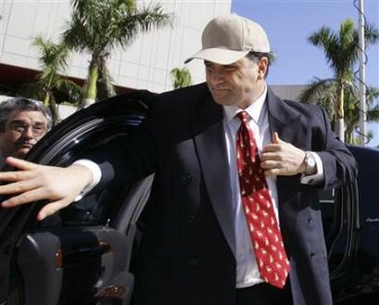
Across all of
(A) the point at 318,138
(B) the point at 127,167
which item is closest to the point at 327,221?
(A) the point at 318,138

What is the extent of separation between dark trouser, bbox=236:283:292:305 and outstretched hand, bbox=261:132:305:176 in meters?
0.40

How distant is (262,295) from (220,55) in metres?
0.83

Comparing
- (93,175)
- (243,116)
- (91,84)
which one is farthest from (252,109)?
(91,84)

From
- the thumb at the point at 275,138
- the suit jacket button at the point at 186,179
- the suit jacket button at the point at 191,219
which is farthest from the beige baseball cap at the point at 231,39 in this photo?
the suit jacket button at the point at 191,219

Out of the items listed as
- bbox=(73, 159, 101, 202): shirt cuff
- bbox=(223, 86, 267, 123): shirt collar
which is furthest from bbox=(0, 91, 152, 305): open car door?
bbox=(223, 86, 267, 123): shirt collar

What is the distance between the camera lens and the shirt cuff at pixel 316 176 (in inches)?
67.9

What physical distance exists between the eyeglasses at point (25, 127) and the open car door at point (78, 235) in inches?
24.0

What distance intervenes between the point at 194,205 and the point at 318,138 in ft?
1.81

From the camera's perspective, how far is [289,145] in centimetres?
169

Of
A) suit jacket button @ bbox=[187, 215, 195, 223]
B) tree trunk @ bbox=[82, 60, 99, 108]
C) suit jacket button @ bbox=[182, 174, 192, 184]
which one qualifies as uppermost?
tree trunk @ bbox=[82, 60, 99, 108]

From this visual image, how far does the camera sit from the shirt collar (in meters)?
1.83

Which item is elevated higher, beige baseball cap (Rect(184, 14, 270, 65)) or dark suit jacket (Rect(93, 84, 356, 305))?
beige baseball cap (Rect(184, 14, 270, 65))

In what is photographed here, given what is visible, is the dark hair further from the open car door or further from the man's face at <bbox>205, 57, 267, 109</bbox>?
the man's face at <bbox>205, 57, 267, 109</bbox>

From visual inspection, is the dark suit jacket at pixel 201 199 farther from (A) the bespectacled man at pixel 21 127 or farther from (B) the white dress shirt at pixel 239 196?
(A) the bespectacled man at pixel 21 127
